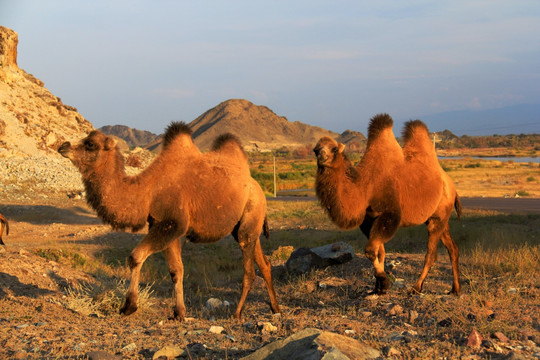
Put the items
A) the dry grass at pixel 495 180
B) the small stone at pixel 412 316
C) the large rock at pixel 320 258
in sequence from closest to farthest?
the small stone at pixel 412 316 < the large rock at pixel 320 258 < the dry grass at pixel 495 180

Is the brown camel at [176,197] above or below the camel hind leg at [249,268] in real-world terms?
above

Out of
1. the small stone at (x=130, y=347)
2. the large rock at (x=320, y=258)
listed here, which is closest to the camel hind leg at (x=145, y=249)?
the small stone at (x=130, y=347)

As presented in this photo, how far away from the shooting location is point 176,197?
25.0 feet

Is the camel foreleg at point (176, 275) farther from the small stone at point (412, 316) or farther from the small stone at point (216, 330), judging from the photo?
the small stone at point (412, 316)

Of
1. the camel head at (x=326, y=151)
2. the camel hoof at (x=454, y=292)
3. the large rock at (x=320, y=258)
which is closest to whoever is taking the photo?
the camel head at (x=326, y=151)

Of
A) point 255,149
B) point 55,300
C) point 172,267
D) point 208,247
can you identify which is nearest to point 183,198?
point 172,267

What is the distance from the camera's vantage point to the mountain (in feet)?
506

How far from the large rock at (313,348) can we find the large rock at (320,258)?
258 inches

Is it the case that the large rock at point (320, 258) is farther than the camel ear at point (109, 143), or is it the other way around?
the large rock at point (320, 258)

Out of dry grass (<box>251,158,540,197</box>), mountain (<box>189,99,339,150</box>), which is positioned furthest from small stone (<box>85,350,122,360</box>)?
mountain (<box>189,99,339,150</box>)

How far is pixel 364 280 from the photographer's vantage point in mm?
10266

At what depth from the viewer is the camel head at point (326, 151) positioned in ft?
25.2

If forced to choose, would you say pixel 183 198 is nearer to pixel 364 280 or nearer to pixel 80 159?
pixel 80 159

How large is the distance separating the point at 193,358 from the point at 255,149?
417 ft
